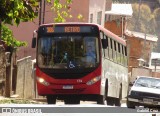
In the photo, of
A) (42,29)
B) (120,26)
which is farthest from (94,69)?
(120,26)

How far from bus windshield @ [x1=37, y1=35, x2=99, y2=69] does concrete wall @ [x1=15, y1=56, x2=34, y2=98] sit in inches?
284

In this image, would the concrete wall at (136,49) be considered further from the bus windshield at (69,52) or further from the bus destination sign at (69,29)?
the bus windshield at (69,52)

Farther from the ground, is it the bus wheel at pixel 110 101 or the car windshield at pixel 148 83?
the car windshield at pixel 148 83

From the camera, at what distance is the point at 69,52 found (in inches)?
898

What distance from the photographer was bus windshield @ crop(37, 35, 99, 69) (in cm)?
2277

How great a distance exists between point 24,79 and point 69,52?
9.36 meters

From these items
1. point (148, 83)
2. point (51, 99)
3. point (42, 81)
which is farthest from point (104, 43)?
point (148, 83)

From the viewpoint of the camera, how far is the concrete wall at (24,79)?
30212 millimetres

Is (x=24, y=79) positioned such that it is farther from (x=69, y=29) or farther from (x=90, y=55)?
(x=90, y=55)

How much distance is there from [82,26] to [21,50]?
1548 centimetres

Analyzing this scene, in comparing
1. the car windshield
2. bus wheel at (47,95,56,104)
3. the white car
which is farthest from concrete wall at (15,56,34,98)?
the white car

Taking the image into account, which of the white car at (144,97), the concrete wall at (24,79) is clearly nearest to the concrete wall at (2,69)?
the concrete wall at (24,79)

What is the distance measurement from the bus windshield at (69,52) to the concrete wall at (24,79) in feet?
23.7

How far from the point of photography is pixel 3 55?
2730 centimetres
